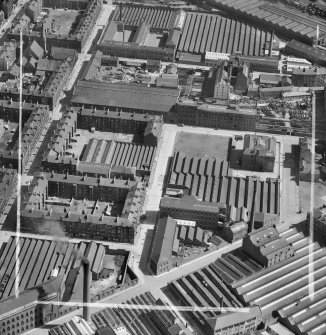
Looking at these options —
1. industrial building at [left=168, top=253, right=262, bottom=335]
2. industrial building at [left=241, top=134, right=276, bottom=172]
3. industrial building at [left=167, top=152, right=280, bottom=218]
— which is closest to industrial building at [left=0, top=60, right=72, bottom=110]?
industrial building at [left=167, top=152, right=280, bottom=218]

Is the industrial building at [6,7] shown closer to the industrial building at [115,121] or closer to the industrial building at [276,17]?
the industrial building at [276,17]

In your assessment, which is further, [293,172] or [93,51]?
[93,51]

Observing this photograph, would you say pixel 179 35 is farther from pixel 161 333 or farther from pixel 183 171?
pixel 161 333

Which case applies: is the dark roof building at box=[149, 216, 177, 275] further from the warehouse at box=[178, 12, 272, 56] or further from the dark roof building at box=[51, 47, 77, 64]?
the warehouse at box=[178, 12, 272, 56]

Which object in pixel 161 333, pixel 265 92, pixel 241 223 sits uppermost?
pixel 265 92

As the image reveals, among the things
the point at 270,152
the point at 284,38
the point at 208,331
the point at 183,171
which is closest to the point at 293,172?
the point at 270,152

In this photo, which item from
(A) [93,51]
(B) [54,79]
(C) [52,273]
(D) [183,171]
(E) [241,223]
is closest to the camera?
(C) [52,273]
